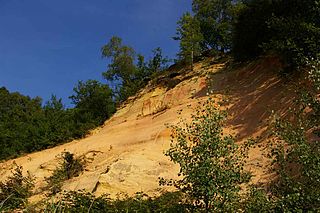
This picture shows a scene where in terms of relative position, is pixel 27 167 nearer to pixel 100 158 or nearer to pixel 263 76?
pixel 100 158

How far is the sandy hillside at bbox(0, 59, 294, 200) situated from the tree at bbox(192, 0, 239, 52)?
5.25 m

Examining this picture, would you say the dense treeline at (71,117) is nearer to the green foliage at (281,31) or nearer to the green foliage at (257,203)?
the green foliage at (281,31)

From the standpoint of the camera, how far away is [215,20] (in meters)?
36.5

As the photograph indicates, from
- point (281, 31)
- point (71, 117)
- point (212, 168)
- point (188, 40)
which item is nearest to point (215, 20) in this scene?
point (188, 40)

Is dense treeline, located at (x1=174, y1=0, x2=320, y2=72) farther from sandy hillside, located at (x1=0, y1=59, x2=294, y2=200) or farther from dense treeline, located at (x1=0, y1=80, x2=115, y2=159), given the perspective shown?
dense treeline, located at (x1=0, y1=80, x2=115, y2=159)

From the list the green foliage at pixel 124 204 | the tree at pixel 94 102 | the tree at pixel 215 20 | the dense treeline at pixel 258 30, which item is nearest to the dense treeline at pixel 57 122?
the tree at pixel 94 102

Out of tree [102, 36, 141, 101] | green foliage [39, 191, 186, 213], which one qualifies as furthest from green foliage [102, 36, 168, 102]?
green foliage [39, 191, 186, 213]

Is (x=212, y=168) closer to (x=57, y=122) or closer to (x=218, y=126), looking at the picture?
(x=218, y=126)

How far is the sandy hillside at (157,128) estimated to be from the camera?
51.8 ft

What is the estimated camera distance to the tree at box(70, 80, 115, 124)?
29514 millimetres

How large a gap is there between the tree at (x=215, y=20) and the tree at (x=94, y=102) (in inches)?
336

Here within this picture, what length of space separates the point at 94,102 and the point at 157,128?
1072 centimetres

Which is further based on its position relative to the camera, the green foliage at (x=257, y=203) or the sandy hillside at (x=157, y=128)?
the sandy hillside at (x=157, y=128)

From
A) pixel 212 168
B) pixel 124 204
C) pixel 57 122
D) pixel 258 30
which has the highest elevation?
pixel 258 30
